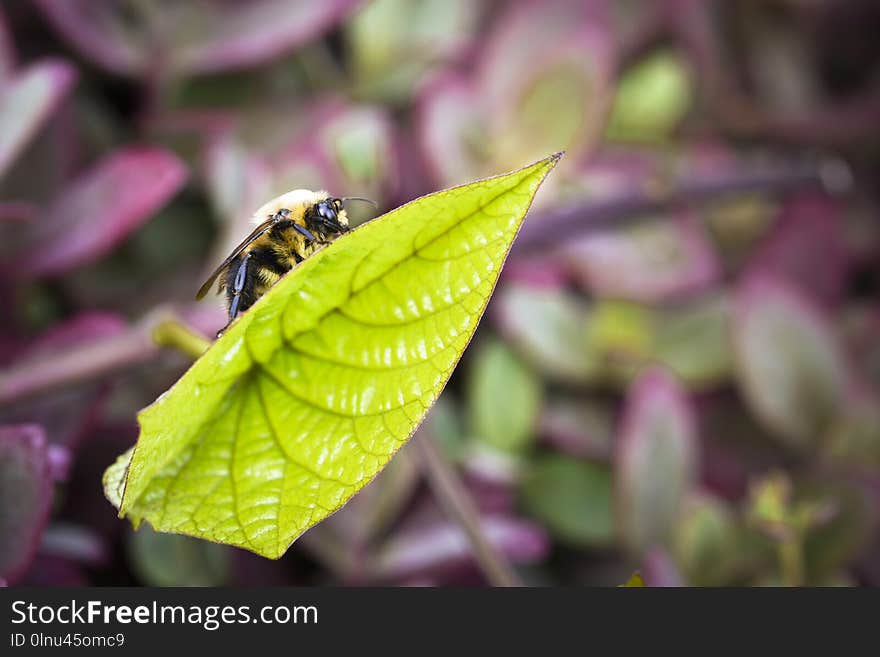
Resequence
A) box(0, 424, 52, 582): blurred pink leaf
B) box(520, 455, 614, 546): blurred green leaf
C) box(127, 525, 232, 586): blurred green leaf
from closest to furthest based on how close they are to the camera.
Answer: box(0, 424, 52, 582): blurred pink leaf < box(127, 525, 232, 586): blurred green leaf < box(520, 455, 614, 546): blurred green leaf

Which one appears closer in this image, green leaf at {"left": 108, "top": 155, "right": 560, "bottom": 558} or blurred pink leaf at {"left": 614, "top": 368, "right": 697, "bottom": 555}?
green leaf at {"left": 108, "top": 155, "right": 560, "bottom": 558}

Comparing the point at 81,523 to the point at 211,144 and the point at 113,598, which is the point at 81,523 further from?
the point at 211,144

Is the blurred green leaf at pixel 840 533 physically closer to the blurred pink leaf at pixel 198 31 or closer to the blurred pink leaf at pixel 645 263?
the blurred pink leaf at pixel 645 263

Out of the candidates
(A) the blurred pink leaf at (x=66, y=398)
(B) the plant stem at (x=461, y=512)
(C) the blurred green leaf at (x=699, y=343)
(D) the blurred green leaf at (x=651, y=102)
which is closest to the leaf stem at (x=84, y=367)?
(A) the blurred pink leaf at (x=66, y=398)

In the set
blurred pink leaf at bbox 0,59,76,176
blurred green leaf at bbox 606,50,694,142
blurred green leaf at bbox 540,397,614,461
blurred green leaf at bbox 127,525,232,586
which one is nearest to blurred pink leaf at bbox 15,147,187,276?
blurred pink leaf at bbox 0,59,76,176

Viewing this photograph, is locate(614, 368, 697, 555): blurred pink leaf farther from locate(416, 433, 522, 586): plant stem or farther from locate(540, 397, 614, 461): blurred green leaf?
locate(416, 433, 522, 586): plant stem
